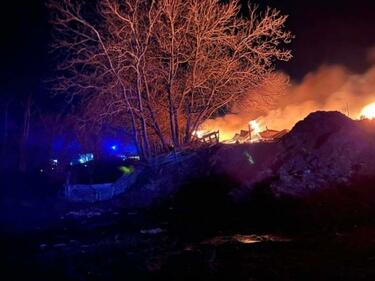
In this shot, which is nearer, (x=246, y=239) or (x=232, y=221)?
(x=246, y=239)

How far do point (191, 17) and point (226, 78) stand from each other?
156 inches

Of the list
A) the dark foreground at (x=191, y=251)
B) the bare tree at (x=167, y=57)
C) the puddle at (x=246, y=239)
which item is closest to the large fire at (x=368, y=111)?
the bare tree at (x=167, y=57)

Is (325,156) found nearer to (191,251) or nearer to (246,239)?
(246,239)

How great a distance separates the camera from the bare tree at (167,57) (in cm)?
2234

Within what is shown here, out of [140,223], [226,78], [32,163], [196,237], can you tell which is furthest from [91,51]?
[32,163]

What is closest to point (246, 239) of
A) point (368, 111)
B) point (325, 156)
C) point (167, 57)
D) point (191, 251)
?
point (191, 251)

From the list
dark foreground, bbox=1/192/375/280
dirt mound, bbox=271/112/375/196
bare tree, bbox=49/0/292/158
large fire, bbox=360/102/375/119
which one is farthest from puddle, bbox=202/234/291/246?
large fire, bbox=360/102/375/119

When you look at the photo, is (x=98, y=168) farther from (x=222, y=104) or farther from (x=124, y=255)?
(x=124, y=255)

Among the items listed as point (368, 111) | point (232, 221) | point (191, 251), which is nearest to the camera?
point (191, 251)

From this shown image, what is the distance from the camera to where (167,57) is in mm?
23469

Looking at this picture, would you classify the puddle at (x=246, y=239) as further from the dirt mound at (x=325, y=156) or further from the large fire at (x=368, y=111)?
the large fire at (x=368, y=111)

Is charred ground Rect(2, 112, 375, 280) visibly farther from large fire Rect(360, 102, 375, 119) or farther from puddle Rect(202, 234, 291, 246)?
large fire Rect(360, 102, 375, 119)

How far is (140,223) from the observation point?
1510 centimetres

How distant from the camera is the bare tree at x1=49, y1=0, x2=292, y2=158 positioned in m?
22.3
